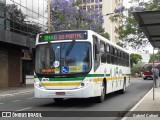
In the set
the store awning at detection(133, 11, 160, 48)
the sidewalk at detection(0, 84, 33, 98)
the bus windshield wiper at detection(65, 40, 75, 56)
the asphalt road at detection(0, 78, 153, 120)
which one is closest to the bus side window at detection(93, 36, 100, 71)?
the bus windshield wiper at detection(65, 40, 75, 56)

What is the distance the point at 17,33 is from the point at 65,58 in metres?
17.3

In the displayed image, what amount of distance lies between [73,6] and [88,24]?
11.0 feet

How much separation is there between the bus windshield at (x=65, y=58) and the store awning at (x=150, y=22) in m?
2.70

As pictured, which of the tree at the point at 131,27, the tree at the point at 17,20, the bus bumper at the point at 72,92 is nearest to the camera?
the bus bumper at the point at 72,92

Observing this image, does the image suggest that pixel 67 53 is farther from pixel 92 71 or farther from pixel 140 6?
pixel 140 6

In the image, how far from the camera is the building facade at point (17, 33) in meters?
30.6

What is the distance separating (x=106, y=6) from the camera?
101m

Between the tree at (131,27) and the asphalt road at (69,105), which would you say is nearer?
the asphalt road at (69,105)

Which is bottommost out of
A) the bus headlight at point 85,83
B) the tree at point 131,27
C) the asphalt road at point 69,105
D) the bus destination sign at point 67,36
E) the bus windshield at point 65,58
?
the asphalt road at point 69,105

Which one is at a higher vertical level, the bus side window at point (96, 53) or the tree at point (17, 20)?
the tree at point (17, 20)

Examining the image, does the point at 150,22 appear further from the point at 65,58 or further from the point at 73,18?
the point at 73,18

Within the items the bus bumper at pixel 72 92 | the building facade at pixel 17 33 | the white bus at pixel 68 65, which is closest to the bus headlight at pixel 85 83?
the white bus at pixel 68 65

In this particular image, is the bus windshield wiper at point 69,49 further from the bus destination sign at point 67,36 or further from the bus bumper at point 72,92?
the bus bumper at point 72,92

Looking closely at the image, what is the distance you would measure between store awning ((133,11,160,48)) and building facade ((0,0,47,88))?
15.5 m
